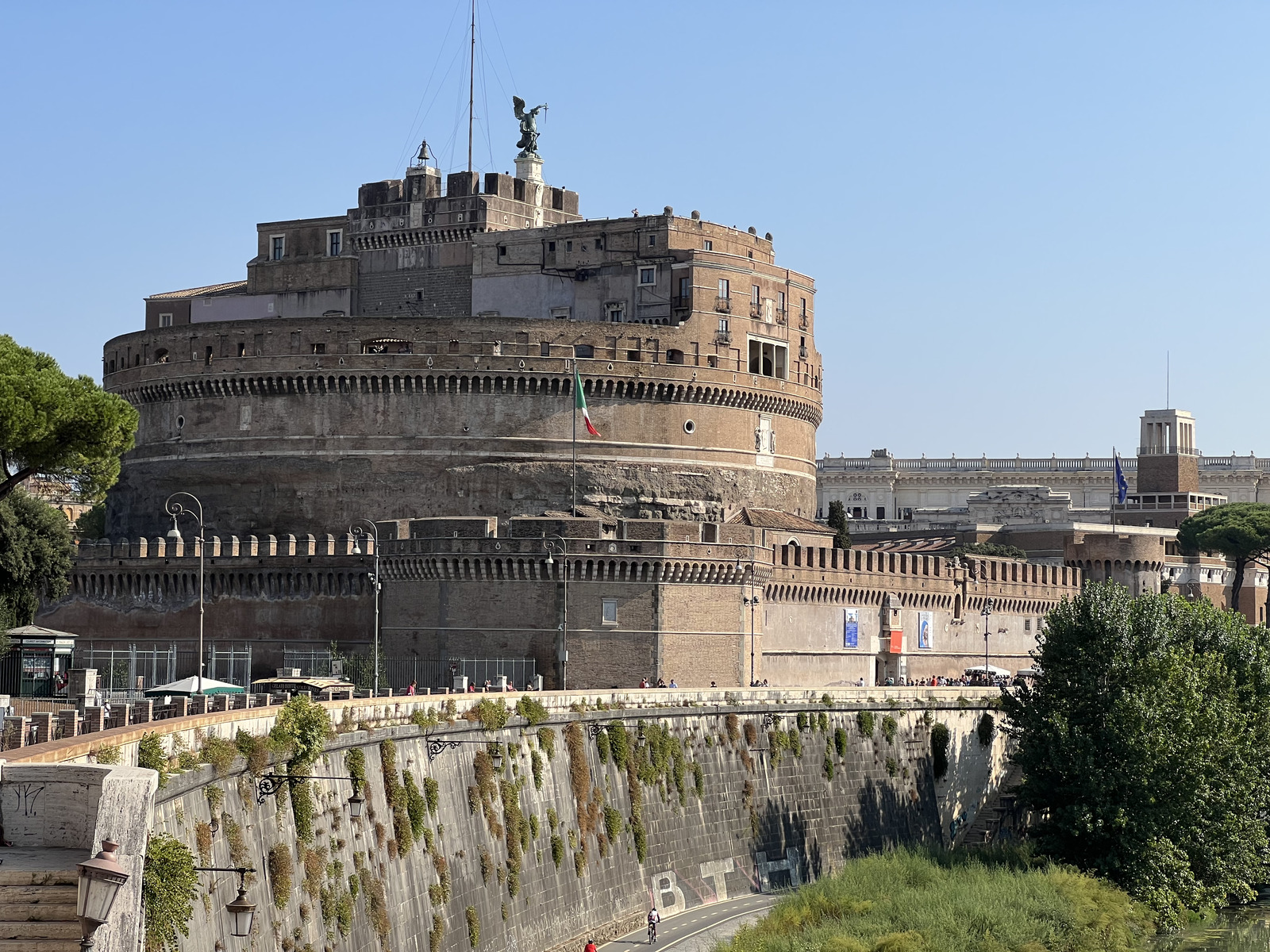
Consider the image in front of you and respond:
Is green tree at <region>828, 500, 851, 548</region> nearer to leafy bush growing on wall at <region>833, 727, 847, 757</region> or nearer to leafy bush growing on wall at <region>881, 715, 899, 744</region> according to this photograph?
leafy bush growing on wall at <region>881, 715, 899, 744</region>

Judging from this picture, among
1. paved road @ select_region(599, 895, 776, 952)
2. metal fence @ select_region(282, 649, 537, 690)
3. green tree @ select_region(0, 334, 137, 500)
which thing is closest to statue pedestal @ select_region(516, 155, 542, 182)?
metal fence @ select_region(282, 649, 537, 690)

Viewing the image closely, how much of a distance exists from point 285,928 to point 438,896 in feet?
22.5

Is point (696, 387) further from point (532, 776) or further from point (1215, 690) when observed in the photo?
point (532, 776)

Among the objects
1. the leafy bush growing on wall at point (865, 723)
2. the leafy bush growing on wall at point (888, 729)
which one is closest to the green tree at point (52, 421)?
the leafy bush growing on wall at point (865, 723)

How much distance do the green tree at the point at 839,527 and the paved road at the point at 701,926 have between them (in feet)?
121

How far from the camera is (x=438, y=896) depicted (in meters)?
35.8

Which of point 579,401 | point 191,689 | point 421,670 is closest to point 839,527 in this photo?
point 579,401

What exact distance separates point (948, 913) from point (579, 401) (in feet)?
101

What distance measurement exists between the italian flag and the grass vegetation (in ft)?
79.7

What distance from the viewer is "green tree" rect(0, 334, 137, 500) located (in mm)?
42125

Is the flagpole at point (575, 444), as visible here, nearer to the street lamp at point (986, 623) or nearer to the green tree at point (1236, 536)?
the street lamp at point (986, 623)

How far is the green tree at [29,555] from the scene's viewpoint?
58125 millimetres

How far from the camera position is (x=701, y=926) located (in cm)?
4519

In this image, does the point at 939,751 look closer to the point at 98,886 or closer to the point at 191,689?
the point at 191,689
